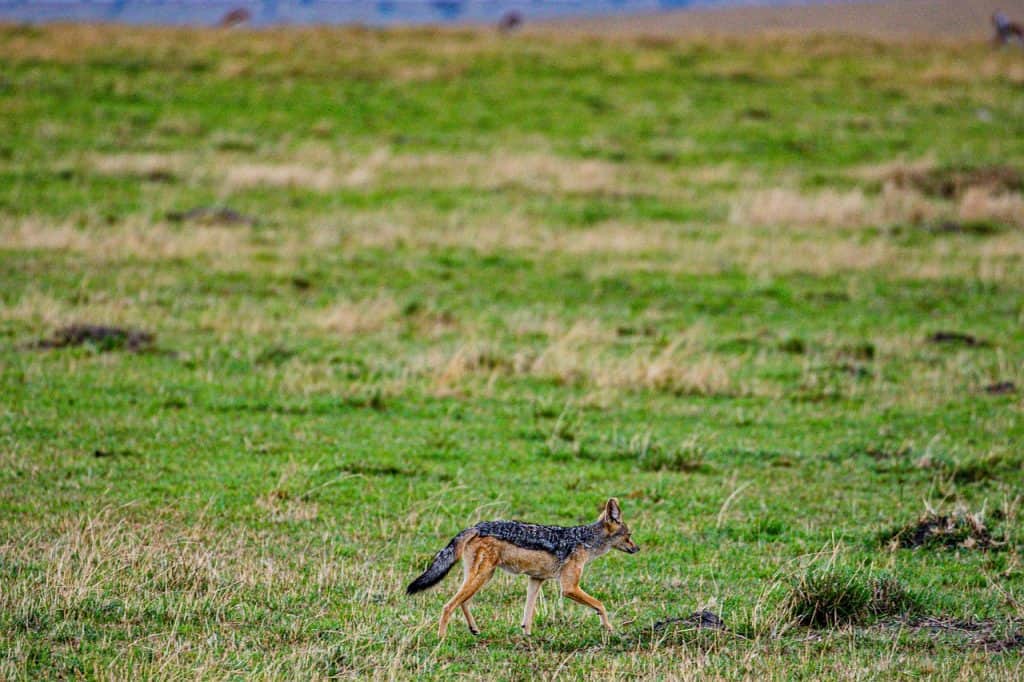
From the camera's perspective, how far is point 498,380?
16656 mm

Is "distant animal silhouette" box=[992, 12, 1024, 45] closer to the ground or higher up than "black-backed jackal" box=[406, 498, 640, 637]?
higher up

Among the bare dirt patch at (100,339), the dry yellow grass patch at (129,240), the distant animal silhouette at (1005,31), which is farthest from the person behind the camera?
the distant animal silhouette at (1005,31)

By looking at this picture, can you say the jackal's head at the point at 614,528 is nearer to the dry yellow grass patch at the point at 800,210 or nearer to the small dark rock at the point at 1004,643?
the small dark rock at the point at 1004,643

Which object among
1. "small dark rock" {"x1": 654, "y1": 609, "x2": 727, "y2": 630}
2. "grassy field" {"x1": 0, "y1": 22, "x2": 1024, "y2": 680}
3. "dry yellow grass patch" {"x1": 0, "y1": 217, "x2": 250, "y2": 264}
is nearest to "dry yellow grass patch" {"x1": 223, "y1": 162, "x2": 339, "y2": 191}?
"grassy field" {"x1": 0, "y1": 22, "x2": 1024, "y2": 680}

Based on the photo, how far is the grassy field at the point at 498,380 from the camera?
848 centimetres

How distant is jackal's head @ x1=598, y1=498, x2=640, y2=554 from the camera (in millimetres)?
8398

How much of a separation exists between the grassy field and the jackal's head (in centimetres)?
61

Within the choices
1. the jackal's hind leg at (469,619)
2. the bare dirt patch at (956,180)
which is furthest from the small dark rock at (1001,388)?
the bare dirt patch at (956,180)

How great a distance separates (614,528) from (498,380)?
8290mm

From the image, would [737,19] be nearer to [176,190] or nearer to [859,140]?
[859,140]

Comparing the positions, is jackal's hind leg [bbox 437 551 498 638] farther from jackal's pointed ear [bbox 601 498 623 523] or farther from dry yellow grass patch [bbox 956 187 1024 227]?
dry yellow grass patch [bbox 956 187 1024 227]

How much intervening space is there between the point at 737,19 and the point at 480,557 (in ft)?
387

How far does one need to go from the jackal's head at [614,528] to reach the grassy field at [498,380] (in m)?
0.61

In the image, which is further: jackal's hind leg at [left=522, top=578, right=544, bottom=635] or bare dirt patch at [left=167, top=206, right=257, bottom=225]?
bare dirt patch at [left=167, top=206, right=257, bottom=225]
